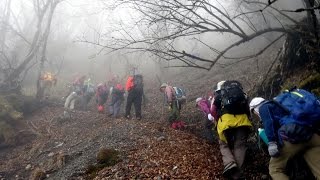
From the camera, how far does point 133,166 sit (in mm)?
7375

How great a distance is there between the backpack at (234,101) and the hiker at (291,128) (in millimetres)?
1503

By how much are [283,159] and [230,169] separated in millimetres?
1201

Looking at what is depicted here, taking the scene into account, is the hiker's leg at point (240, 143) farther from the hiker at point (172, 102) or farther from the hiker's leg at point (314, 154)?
the hiker at point (172, 102)

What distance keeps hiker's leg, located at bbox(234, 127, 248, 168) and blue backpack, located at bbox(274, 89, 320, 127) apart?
185cm

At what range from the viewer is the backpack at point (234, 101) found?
7242mm

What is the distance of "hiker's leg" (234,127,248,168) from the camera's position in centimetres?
706

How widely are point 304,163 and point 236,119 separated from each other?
1.71 meters

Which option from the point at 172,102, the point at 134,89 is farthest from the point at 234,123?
the point at 134,89

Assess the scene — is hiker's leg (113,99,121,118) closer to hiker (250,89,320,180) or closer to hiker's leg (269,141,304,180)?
hiker (250,89,320,180)

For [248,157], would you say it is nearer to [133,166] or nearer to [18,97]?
[133,166]

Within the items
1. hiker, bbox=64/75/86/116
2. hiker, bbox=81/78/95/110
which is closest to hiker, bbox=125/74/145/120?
hiker, bbox=81/78/95/110

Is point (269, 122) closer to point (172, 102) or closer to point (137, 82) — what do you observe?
point (172, 102)

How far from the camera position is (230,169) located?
6457 millimetres

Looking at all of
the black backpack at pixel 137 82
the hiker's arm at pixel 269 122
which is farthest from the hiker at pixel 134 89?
the hiker's arm at pixel 269 122
